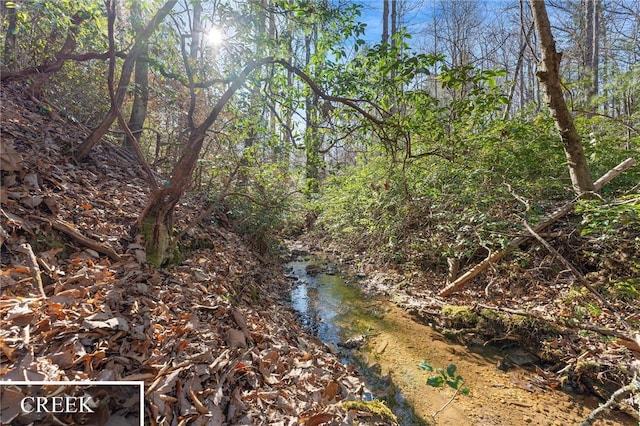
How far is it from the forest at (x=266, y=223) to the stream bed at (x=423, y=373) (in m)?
0.03

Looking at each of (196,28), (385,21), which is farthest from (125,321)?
(385,21)

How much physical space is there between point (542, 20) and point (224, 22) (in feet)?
13.8

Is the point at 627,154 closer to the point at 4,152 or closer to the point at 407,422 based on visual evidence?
the point at 407,422

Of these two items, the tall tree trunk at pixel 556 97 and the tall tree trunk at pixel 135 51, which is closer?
the tall tree trunk at pixel 135 51

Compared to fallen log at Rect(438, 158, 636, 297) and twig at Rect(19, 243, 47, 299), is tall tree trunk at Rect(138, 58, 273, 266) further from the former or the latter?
fallen log at Rect(438, 158, 636, 297)

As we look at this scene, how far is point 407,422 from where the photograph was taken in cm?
296

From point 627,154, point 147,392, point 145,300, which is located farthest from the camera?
point 627,154

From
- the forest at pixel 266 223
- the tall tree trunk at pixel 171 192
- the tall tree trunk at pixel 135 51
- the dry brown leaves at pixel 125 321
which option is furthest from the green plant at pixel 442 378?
the tall tree trunk at pixel 135 51

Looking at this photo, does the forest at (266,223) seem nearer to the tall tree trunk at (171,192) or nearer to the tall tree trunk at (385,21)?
the tall tree trunk at (171,192)

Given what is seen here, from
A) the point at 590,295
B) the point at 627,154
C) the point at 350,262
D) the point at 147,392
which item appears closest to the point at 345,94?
the point at 147,392

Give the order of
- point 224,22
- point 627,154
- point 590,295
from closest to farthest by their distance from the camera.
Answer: point 224,22 → point 590,295 → point 627,154

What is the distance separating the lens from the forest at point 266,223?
85.9 inches

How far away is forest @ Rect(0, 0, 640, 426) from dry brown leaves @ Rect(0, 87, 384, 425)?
2 centimetres

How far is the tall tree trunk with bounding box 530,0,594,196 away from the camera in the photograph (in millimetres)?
3914
